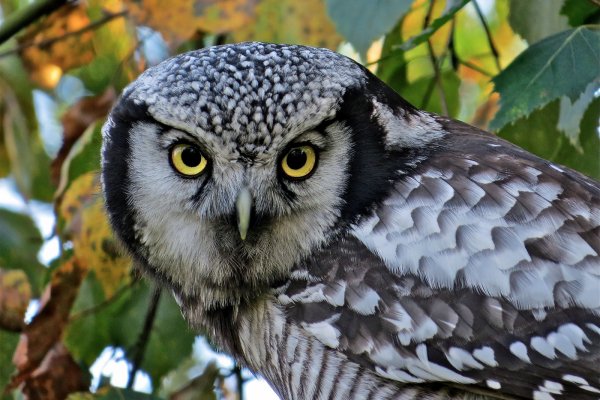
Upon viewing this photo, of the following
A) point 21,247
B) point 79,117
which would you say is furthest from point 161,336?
point 79,117

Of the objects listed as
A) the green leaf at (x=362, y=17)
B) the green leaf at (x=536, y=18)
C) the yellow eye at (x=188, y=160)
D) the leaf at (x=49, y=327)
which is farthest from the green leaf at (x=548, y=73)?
the leaf at (x=49, y=327)

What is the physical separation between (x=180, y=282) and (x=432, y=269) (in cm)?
89

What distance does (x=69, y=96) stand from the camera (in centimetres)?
545

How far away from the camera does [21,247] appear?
4.41m

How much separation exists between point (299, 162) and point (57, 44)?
1.87 meters

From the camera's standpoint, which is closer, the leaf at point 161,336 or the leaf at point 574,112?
the leaf at point 574,112

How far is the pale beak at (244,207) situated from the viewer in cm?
305

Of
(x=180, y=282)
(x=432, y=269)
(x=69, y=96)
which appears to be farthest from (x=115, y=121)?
(x=69, y=96)

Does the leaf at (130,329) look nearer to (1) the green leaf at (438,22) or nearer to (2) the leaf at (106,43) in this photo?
(2) the leaf at (106,43)

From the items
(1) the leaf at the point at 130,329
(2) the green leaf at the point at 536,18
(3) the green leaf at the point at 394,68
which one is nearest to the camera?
(2) the green leaf at the point at 536,18

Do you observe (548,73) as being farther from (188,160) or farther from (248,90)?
(188,160)

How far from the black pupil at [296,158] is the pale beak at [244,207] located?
16 cm

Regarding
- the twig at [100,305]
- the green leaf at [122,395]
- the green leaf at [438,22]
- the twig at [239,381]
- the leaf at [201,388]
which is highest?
the green leaf at [438,22]

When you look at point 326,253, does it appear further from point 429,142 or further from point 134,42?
point 134,42
